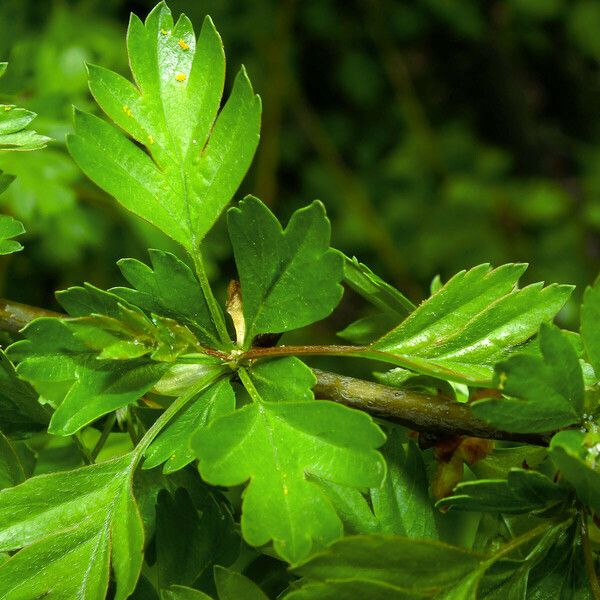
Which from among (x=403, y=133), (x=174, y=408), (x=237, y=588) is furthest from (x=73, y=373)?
(x=403, y=133)

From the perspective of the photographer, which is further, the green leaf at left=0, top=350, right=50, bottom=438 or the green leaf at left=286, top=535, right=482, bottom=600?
the green leaf at left=0, top=350, right=50, bottom=438

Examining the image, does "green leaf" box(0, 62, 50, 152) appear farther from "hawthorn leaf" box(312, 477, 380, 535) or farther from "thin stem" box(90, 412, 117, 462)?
"hawthorn leaf" box(312, 477, 380, 535)

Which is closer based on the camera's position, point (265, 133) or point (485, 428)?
point (485, 428)

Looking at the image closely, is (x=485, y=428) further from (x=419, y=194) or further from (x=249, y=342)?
(x=419, y=194)

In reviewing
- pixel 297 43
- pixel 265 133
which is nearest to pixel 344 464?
pixel 265 133

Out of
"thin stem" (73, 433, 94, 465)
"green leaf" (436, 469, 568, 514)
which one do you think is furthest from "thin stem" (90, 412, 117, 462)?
"green leaf" (436, 469, 568, 514)

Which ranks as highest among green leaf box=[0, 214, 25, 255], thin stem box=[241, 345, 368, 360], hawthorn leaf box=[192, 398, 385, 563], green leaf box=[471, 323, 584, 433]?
green leaf box=[0, 214, 25, 255]

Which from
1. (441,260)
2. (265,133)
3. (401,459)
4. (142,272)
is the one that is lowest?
(441,260)
